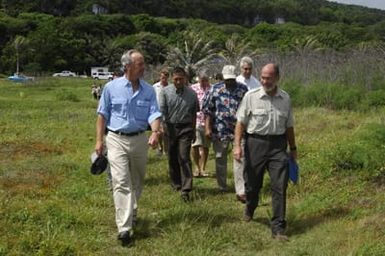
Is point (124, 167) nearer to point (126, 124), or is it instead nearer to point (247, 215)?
point (126, 124)

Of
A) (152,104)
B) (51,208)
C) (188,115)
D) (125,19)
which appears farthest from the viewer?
(125,19)

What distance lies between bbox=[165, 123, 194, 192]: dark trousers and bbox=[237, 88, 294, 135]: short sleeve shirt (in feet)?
5.77

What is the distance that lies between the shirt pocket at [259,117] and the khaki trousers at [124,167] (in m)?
1.20

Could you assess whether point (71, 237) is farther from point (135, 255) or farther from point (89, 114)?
point (89, 114)

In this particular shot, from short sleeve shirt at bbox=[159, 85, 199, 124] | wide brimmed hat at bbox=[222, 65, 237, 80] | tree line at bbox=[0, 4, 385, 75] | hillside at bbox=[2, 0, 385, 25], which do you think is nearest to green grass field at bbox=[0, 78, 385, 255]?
short sleeve shirt at bbox=[159, 85, 199, 124]

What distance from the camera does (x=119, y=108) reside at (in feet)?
20.4

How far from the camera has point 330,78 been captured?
1962 cm

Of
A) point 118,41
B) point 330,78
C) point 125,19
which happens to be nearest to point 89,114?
point 330,78

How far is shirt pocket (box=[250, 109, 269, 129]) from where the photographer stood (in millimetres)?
6445

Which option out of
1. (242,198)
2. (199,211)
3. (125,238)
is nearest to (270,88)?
(199,211)

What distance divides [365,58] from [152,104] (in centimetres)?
1365

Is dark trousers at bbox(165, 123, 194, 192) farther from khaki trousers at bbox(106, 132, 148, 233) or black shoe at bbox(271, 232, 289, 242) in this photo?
black shoe at bbox(271, 232, 289, 242)

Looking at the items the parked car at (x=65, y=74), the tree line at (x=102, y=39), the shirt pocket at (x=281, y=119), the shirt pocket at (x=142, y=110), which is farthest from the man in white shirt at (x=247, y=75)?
the parked car at (x=65, y=74)

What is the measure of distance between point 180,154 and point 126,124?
2.09 metres
